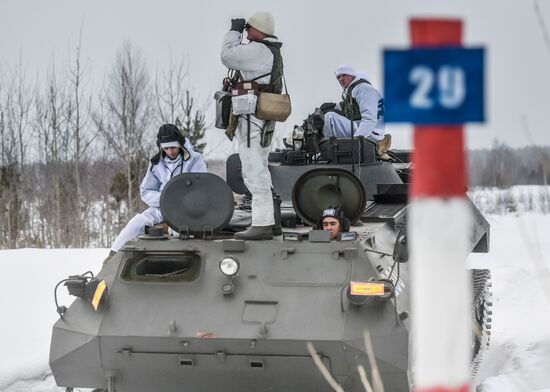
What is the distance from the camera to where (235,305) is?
19.1ft

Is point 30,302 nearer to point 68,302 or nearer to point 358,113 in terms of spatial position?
point 68,302

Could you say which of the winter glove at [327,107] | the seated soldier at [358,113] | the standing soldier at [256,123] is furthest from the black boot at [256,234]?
the winter glove at [327,107]

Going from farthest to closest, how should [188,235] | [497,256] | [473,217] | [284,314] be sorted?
[497,256] < [473,217] < [188,235] < [284,314]

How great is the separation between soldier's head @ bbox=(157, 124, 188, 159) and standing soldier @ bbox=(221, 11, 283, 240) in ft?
5.05

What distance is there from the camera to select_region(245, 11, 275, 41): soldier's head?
6.29 m

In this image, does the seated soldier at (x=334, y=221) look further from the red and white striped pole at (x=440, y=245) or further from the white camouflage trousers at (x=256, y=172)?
the red and white striped pole at (x=440, y=245)

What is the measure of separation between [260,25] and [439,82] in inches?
182

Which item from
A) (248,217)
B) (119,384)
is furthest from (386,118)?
(248,217)

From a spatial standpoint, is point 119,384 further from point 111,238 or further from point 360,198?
point 111,238

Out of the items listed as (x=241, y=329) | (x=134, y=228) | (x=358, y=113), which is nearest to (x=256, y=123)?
(x=241, y=329)

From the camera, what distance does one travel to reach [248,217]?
6.82 metres

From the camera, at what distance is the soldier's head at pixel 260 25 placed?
629 cm

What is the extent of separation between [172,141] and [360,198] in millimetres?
1992

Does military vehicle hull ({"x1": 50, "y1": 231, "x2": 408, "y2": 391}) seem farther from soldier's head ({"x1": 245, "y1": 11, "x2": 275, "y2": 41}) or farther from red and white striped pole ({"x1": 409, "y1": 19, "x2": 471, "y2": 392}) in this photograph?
red and white striped pole ({"x1": 409, "y1": 19, "x2": 471, "y2": 392})
